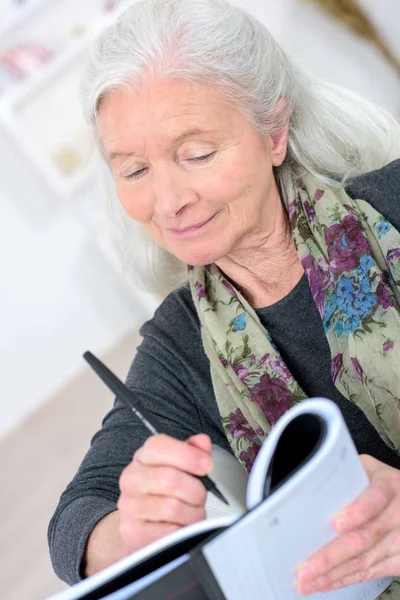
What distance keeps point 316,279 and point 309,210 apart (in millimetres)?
144

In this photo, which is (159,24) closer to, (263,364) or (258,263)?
(258,263)

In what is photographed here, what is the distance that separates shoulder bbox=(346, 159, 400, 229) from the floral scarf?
2cm

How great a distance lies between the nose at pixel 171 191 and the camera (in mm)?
1151

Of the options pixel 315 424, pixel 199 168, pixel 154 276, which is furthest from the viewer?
pixel 154 276

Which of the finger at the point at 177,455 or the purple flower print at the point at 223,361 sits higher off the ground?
the finger at the point at 177,455

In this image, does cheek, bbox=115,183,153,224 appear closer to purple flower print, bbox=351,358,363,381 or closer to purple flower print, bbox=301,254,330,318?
purple flower print, bbox=301,254,330,318

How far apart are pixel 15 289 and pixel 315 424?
3.41 meters

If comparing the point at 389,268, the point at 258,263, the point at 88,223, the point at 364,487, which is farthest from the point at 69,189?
the point at 364,487

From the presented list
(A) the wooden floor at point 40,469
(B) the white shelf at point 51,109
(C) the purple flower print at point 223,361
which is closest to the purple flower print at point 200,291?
(C) the purple flower print at point 223,361

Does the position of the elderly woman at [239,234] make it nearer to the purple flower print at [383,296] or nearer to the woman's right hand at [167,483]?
the purple flower print at [383,296]

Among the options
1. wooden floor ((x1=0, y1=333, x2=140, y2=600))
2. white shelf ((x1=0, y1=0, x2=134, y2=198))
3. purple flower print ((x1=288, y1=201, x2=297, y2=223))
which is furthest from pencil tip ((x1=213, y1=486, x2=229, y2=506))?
white shelf ((x1=0, y1=0, x2=134, y2=198))

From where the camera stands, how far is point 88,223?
386 cm

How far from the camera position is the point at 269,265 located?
1367 mm

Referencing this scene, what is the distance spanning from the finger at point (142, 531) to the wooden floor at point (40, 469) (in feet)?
6.17
